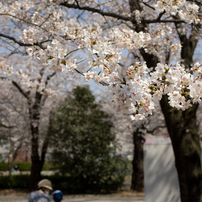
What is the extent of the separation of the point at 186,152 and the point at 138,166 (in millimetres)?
8998

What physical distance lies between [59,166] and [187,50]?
9174 mm

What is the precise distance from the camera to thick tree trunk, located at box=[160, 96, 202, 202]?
457cm

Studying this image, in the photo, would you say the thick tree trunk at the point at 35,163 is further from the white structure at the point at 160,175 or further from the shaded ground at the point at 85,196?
the white structure at the point at 160,175

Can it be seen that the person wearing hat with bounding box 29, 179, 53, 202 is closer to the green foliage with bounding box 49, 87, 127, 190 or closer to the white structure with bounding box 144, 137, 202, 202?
the white structure with bounding box 144, 137, 202, 202

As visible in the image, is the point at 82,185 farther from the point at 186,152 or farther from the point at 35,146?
the point at 186,152

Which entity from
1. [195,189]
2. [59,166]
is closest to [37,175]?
[59,166]

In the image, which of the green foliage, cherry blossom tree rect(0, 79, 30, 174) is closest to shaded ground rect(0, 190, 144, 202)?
the green foliage

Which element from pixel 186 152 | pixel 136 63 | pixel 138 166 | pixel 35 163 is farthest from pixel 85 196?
pixel 136 63

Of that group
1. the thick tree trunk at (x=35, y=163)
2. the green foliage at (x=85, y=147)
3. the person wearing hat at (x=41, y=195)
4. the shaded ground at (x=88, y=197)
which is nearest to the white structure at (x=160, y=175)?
the shaded ground at (x=88, y=197)

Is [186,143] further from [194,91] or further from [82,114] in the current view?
[82,114]

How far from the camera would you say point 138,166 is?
13.3m

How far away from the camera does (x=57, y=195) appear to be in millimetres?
3584

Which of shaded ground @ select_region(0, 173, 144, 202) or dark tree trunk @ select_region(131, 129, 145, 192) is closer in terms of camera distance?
shaded ground @ select_region(0, 173, 144, 202)

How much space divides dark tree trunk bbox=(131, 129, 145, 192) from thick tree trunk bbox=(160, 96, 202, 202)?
871cm
